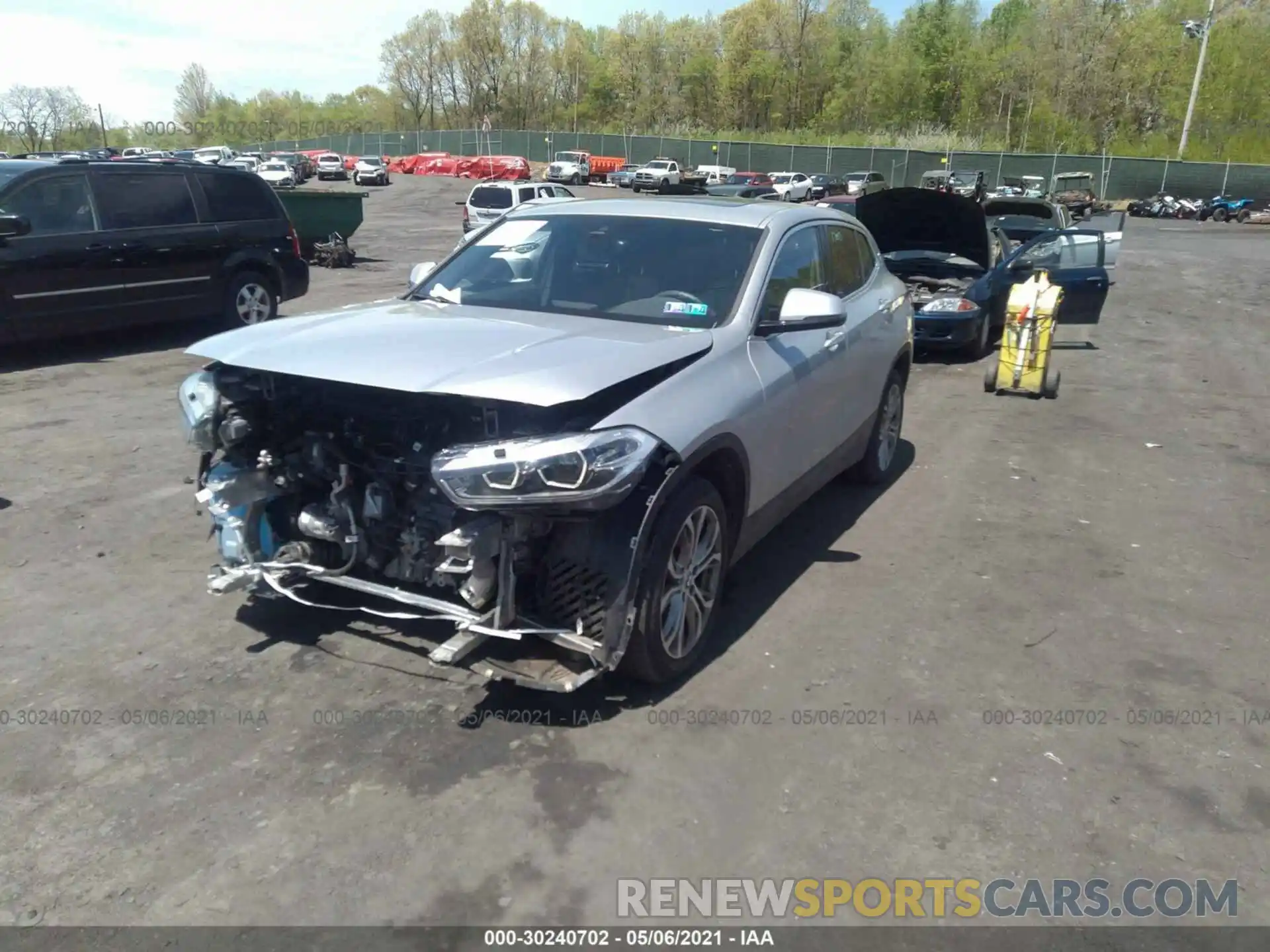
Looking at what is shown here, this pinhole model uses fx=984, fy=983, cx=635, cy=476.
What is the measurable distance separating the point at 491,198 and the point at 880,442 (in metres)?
21.1

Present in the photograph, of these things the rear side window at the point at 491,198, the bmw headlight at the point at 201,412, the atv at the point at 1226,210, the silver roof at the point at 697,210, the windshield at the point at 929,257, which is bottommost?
the atv at the point at 1226,210

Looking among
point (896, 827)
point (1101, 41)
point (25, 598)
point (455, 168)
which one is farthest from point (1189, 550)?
point (1101, 41)

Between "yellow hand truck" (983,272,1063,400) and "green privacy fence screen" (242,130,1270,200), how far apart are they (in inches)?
2002

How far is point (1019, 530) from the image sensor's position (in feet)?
19.6

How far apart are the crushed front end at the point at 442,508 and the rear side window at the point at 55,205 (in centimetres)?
671

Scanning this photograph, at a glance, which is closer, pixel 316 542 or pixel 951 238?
pixel 316 542

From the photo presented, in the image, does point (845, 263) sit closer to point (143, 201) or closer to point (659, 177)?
point (143, 201)

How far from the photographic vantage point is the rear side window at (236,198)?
35.7 ft

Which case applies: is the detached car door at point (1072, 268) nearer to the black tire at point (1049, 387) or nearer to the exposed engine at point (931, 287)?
the exposed engine at point (931, 287)

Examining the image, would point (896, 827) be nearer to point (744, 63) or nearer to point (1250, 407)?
point (1250, 407)

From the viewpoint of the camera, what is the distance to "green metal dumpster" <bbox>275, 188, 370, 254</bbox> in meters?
19.9

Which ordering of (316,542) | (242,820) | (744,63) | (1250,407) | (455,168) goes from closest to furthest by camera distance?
(242,820)
(316,542)
(1250,407)
(455,168)
(744,63)

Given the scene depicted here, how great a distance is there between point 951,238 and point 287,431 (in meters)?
10.1

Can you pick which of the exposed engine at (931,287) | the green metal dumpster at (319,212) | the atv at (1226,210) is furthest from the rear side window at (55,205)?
the atv at (1226,210)
